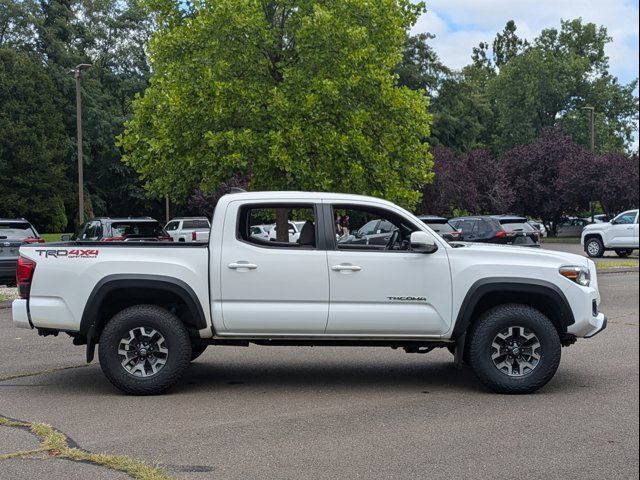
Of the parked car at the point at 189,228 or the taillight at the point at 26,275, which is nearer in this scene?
the taillight at the point at 26,275

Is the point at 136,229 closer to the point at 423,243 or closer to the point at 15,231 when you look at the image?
the point at 15,231

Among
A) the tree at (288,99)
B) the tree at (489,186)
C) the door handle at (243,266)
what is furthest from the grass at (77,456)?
the tree at (489,186)

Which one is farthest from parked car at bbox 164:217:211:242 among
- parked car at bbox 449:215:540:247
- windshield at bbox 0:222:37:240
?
windshield at bbox 0:222:37:240

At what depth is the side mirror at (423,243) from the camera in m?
7.55

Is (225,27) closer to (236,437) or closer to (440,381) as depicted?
(440,381)

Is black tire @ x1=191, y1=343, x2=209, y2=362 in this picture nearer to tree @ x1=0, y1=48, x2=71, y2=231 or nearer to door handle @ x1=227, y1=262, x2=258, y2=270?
door handle @ x1=227, y1=262, x2=258, y2=270

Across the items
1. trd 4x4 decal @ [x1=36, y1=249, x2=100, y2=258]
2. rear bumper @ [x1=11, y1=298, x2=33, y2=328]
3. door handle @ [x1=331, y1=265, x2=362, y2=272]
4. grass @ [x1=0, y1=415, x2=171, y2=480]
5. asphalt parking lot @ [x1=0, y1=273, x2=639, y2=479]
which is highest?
trd 4x4 decal @ [x1=36, y1=249, x2=100, y2=258]

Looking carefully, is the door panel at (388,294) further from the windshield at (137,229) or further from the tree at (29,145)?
the tree at (29,145)

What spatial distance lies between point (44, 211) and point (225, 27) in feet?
115

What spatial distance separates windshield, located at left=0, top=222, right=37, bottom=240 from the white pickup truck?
1222 centimetres

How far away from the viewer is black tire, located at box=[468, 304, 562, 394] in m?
7.58

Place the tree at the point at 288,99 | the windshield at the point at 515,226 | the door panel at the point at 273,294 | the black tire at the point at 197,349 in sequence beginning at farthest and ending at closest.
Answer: the windshield at the point at 515,226 → the tree at the point at 288,99 → the black tire at the point at 197,349 → the door panel at the point at 273,294

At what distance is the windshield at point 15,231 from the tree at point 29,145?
115 ft

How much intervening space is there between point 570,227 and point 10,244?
42349 mm
